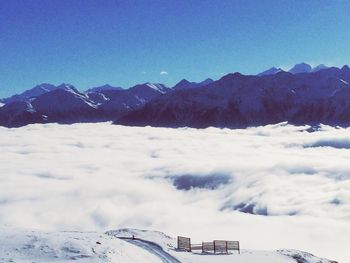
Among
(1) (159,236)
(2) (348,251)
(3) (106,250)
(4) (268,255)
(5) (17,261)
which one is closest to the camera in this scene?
(5) (17,261)

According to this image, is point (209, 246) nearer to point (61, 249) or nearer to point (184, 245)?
point (184, 245)

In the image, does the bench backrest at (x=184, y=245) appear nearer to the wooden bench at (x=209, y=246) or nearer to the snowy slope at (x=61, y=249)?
the wooden bench at (x=209, y=246)

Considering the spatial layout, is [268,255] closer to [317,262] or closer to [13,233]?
[317,262]

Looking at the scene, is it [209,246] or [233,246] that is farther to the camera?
[233,246]

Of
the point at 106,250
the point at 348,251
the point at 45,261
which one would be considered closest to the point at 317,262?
the point at 106,250

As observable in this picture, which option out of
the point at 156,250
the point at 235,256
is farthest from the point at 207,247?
the point at 156,250

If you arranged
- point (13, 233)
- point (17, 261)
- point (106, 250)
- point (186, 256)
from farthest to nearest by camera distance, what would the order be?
point (186, 256) → point (13, 233) → point (106, 250) → point (17, 261)

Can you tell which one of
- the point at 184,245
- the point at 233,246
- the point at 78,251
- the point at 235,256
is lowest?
the point at 235,256

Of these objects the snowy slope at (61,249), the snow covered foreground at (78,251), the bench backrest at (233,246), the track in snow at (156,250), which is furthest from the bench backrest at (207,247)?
the snowy slope at (61,249)

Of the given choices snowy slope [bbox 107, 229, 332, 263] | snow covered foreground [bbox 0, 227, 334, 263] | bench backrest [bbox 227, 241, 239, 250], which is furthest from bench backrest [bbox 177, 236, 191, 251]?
bench backrest [bbox 227, 241, 239, 250]

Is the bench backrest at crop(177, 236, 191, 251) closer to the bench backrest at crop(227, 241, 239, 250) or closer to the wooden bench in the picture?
the wooden bench

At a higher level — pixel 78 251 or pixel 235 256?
pixel 78 251

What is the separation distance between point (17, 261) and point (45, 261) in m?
2.83

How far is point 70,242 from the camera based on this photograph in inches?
2194
